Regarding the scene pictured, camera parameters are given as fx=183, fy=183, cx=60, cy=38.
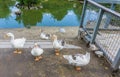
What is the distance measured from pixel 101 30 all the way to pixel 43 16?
7912 millimetres

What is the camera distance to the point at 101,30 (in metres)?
4.71

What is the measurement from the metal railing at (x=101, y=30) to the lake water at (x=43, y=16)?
5711 millimetres

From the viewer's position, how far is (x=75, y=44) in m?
4.40

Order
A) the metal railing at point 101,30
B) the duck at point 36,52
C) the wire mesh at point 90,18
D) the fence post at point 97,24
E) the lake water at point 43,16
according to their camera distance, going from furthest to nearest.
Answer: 1. the lake water at point 43,16
2. the wire mesh at point 90,18
3. the fence post at point 97,24
4. the metal railing at point 101,30
5. the duck at point 36,52

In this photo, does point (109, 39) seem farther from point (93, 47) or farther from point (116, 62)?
point (116, 62)

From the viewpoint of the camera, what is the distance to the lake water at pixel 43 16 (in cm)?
1063

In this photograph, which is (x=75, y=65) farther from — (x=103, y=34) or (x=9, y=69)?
(x=103, y=34)

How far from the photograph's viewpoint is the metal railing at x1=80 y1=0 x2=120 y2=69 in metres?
3.60

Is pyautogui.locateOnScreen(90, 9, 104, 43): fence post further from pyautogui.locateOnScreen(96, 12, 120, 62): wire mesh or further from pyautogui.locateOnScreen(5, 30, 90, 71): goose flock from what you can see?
pyautogui.locateOnScreen(5, 30, 90, 71): goose flock

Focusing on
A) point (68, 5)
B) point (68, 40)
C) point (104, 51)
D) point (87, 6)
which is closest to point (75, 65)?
point (104, 51)

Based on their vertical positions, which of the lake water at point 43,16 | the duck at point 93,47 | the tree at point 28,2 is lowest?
the lake water at point 43,16

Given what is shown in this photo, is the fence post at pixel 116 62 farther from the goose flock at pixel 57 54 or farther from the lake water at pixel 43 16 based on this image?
the lake water at pixel 43 16

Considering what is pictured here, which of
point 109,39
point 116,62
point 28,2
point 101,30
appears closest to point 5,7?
point 28,2

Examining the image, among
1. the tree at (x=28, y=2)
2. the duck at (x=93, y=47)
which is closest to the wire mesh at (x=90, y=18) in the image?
the duck at (x=93, y=47)
